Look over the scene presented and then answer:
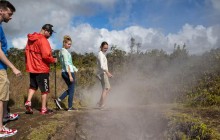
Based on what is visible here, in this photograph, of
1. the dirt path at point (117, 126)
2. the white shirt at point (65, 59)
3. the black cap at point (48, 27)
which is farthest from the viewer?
the white shirt at point (65, 59)

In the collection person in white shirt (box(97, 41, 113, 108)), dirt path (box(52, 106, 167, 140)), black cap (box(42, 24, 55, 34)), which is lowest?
dirt path (box(52, 106, 167, 140))

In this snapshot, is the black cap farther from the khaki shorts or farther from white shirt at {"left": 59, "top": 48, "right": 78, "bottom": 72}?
the khaki shorts

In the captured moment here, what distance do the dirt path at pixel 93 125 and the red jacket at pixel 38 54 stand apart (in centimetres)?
103

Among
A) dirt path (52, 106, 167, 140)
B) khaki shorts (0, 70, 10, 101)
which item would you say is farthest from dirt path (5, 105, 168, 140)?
khaki shorts (0, 70, 10, 101)

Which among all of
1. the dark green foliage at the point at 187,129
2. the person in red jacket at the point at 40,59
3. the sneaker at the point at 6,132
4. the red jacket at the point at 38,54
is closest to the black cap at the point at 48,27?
the person in red jacket at the point at 40,59

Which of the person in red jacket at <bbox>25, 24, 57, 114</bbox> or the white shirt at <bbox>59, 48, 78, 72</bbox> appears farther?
the white shirt at <bbox>59, 48, 78, 72</bbox>

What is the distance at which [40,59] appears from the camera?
701cm

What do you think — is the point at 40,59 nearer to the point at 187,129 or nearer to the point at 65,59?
the point at 65,59

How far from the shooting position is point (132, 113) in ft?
24.2

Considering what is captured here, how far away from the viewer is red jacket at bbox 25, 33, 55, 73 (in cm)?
689

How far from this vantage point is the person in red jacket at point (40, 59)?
22.7 ft

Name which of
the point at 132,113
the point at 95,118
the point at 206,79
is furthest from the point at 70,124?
the point at 206,79

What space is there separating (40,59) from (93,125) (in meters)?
1.91

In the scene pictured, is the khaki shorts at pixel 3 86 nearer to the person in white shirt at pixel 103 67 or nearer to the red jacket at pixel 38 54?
the red jacket at pixel 38 54
